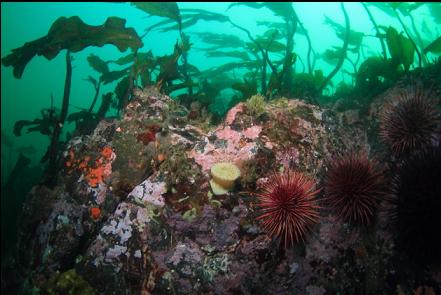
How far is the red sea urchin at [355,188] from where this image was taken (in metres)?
3.47

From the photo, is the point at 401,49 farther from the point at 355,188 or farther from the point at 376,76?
the point at 355,188

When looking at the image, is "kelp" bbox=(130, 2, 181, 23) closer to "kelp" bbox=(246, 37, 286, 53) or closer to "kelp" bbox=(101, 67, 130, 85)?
"kelp" bbox=(101, 67, 130, 85)

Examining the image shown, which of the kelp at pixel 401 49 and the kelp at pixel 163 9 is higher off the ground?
the kelp at pixel 163 9

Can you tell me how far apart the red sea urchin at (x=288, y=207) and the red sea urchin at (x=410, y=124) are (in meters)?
1.87

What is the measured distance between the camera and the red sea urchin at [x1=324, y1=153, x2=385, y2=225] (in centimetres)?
347

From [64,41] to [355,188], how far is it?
20.2ft

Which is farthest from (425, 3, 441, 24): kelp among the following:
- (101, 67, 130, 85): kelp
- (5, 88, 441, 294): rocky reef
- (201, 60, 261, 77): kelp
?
(101, 67, 130, 85): kelp

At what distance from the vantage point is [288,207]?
3.25m

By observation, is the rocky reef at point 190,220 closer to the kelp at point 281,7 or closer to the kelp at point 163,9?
the kelp at point 163,9

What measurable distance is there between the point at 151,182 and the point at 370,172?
2.91m

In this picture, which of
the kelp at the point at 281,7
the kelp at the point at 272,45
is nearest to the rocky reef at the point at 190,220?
the kelp at the point at 272,45

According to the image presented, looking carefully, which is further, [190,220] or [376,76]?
[376,76]

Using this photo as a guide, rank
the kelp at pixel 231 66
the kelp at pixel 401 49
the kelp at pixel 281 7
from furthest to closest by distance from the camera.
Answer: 1. the kelp at pixel 281 7
2. the kelp at pixel 231 66
3. the kelp at pixel 401 49

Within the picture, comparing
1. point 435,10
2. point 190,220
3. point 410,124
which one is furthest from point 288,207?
point 435,10
